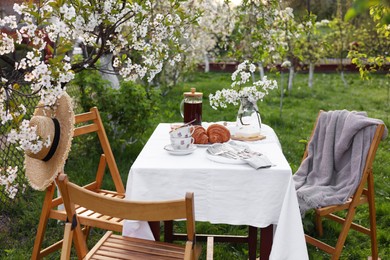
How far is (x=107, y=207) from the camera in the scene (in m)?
1.83

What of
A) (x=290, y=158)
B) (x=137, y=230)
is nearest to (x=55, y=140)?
(x=137, y=230)

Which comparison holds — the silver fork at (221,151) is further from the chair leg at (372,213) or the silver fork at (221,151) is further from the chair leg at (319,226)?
the chair leg at (319,226)

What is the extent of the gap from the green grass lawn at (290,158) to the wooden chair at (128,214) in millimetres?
1186

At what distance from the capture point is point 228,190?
2389mm

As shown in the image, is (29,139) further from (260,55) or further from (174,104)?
(174,104)

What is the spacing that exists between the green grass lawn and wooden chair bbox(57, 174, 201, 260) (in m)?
1.19

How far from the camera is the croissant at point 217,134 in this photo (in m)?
2.91

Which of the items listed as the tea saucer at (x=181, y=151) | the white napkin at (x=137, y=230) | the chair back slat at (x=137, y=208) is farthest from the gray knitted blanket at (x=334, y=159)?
the chair back slat at (x=137, y=208)

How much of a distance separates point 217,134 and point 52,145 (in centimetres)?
103

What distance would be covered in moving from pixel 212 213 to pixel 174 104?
6474 millimetres

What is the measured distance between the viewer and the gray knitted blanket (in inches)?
118

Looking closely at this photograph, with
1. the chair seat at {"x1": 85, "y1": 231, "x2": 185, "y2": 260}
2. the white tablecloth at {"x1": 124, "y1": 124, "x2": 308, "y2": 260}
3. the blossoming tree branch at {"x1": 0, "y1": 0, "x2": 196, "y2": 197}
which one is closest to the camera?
the blossoming tree branch at {"x1": 0, "y1": 0, "x2": 196, "y2": 197}

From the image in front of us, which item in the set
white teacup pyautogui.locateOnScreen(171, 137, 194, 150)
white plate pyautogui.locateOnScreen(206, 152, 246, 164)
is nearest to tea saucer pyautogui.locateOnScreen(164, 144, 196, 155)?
white teacup pyautogui.locateOnScreen(171, 137, 194, 150)

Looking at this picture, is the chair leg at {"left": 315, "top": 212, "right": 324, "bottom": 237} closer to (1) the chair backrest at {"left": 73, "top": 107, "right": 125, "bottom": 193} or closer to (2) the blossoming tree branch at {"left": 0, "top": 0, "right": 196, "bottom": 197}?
(1) the chair backrest at {"left": 73, "top": 107, "right": 125, "bottom": 193}
